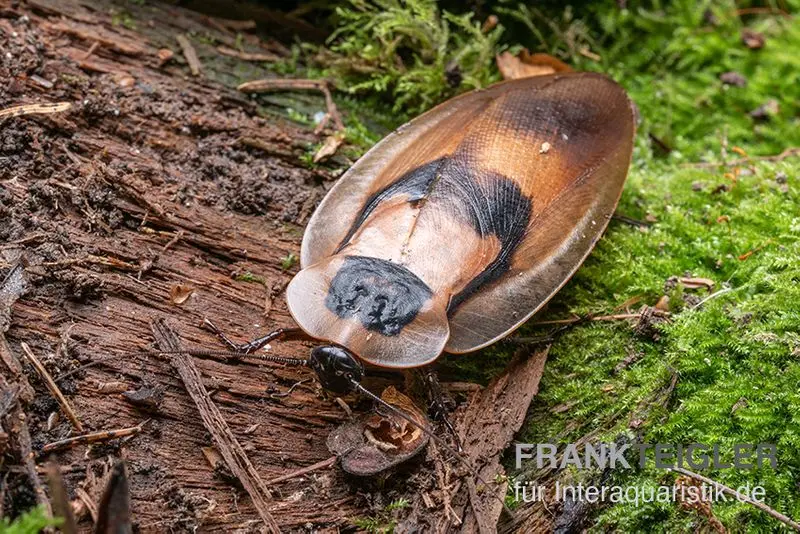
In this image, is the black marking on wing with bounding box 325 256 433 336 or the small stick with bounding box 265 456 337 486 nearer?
the small stick with bounding box 265 456 337 486

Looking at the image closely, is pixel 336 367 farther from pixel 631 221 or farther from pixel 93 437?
pixel 631 221

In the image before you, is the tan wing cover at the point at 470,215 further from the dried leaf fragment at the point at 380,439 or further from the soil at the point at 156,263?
the soil at the point at 156,263

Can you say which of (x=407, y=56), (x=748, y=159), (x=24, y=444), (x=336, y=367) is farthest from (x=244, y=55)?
(x=748, y=159)

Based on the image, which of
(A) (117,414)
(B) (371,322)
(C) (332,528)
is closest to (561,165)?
(B) (371,322)

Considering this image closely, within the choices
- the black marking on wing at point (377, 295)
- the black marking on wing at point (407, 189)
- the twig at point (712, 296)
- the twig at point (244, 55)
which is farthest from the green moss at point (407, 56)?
the twig at point (712, 296)

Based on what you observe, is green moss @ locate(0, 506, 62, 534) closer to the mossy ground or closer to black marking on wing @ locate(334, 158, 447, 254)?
black marking on wing @ locate(334, 158, 447, 254)

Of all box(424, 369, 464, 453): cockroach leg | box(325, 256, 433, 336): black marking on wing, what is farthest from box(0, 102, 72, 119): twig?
box(424, 369, 464, 453): cockroach leg
